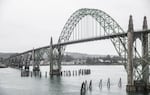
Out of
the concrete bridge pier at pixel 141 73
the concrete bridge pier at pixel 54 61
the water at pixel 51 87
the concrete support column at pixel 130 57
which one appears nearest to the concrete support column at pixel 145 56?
the concrete bridge pier at pixel 141 73

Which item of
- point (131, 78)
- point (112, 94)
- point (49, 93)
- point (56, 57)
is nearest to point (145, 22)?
point (131, 78)

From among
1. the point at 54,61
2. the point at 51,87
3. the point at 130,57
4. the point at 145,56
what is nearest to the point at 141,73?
the point at 145,56

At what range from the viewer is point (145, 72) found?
3278 cm

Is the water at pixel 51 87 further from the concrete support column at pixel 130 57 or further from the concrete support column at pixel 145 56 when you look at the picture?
the concrete support column at pixel 145 56

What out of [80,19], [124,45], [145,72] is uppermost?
[80,19]

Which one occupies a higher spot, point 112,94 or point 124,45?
point 124,45

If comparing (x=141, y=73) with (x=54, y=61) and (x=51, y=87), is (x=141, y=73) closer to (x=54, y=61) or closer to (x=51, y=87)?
(x=51, y=87)

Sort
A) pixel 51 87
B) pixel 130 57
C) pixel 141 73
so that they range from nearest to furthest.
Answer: pixel 141 73 → pixel 130 57 → pixel 51 87

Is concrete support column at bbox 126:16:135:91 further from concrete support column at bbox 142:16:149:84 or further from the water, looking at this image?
the water

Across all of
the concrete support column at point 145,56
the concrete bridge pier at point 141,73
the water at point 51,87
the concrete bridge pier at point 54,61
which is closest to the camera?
the concrete bridge pier at point 141,73

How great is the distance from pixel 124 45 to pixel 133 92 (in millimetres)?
7335

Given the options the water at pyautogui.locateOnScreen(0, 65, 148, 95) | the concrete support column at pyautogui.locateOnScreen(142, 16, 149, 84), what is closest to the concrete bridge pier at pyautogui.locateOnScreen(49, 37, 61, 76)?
the water at pyautogui.locateOnScreen(0, 65, 148, 95)

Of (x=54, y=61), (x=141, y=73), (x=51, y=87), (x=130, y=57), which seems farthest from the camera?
(x=54, y=61)

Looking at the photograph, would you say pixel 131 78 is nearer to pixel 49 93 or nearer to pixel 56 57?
pixel 49 93
